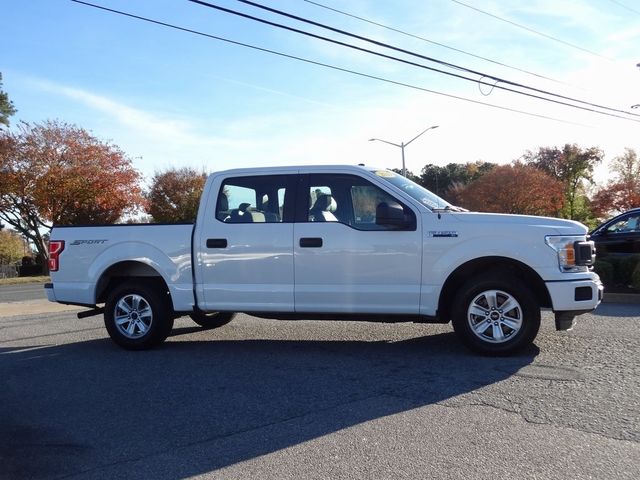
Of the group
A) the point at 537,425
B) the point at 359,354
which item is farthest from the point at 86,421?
the point at 537,425

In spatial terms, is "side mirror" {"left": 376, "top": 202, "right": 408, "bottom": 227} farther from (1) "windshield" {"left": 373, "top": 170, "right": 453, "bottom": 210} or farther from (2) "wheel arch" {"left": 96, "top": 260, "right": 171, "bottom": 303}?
(2) "wheel arch" {"left": 96, "top": 260, "right": 171, "bottom": 303}

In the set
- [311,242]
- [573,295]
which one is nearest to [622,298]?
[573,295]

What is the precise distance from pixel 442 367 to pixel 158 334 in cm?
353

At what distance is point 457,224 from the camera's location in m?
6.10

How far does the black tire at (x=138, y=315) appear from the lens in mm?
7074

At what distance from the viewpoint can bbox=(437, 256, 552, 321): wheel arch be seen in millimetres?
6035

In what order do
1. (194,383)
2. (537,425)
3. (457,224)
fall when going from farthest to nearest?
(457,224)
(194,383)
(537,425)

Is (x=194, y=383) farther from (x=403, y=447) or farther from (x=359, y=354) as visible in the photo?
(x=403, y=447)

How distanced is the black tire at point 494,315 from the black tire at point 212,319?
12.1ft

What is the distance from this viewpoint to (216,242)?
6785 millimetres

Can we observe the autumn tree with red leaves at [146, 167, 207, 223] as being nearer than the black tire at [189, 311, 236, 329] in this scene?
No

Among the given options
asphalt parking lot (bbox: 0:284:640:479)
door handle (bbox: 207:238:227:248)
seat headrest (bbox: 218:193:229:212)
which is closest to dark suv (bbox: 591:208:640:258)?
asphalt parking lot (bbox: 0:284:640:479)

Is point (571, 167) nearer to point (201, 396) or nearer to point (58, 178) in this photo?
point (58, 178)

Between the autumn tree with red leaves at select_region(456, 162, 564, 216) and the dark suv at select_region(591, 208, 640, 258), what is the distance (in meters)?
33.0
